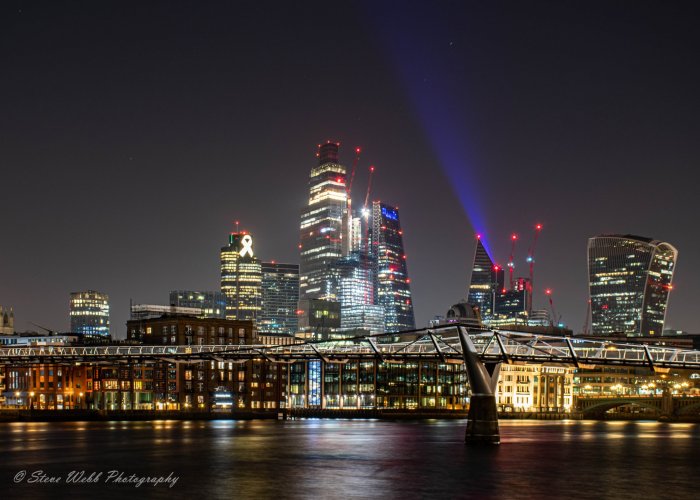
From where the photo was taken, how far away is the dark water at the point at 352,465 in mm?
82688

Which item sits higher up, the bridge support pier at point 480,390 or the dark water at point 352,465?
the bridge support pier at point 480,390

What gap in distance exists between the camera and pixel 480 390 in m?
110

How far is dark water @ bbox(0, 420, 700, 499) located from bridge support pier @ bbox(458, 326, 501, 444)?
2.68 meters

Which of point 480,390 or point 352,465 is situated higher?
point 480,390

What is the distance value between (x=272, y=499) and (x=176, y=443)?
59.7 m

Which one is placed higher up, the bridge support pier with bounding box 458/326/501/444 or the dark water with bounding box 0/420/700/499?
the bridge support pier with bounding box 458/326/501/444

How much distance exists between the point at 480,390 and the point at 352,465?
1720 centimetres

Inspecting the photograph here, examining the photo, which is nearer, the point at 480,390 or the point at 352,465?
the point at 352,465

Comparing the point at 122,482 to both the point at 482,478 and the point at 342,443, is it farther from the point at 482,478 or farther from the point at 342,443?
the point at 342,443

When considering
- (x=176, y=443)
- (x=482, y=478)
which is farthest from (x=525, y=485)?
(x=176, y=443)

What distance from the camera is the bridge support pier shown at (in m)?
110

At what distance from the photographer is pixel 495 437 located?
118 metres

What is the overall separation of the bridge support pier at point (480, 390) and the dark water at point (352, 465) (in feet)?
8.80

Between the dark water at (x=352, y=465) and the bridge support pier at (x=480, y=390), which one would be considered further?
the bridge support pier at (x=480, y=390)
